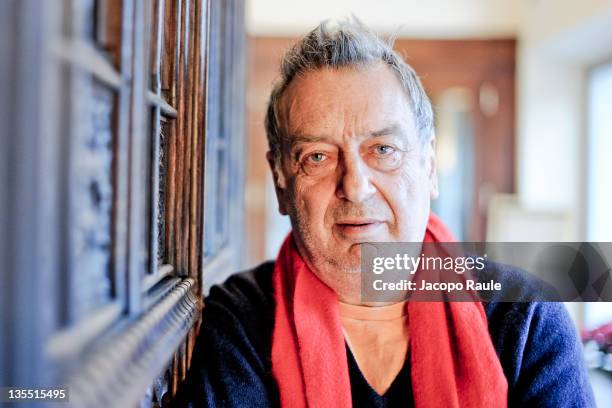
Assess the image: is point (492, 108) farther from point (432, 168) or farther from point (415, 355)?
point (415, 355)

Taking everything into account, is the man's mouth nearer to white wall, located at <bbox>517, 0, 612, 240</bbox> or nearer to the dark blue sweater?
the dark blue sweater

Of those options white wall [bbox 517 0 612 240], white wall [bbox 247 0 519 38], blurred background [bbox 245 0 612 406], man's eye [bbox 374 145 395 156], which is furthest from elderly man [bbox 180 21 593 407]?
white wall [bbox 247 0 519 38]

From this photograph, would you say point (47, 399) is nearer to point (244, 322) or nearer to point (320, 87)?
point (244, 322)

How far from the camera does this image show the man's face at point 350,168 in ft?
3.28

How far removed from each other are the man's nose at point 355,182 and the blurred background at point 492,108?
268 cm

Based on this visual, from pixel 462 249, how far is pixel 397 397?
31 cm

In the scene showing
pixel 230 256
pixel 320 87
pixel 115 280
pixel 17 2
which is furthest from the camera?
pixel 230 256

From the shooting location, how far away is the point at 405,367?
0.98 meters

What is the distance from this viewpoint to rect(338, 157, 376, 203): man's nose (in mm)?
987

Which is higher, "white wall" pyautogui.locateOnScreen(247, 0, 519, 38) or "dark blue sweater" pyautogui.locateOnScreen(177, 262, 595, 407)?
"white wall" pyautogui.locateOnScreen(247, 0, 519, 38)


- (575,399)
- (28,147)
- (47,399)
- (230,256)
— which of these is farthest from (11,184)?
(230,256)

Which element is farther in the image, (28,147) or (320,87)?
(320,87)

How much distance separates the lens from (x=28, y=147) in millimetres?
383

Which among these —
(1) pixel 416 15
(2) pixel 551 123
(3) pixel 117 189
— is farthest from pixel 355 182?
(1) pixel 416 15
